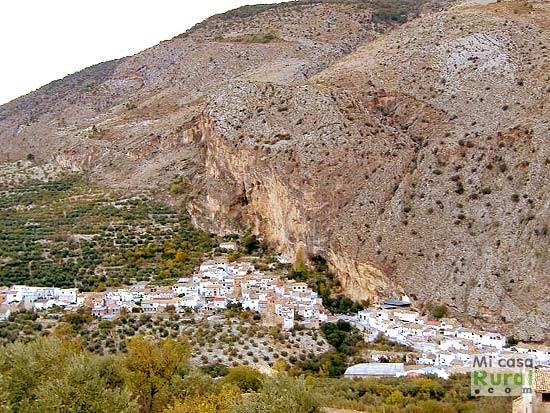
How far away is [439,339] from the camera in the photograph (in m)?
34.2

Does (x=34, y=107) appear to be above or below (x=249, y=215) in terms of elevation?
above

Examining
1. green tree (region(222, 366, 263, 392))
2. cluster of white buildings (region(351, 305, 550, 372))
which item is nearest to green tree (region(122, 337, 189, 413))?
green tree (region(222, 366, 263, 392))

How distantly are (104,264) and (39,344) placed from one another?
24.4 meters

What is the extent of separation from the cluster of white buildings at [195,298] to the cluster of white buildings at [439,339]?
2.99 metres

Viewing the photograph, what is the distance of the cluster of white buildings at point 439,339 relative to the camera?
104 feet

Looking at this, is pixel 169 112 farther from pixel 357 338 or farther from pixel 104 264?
pixel 357 338

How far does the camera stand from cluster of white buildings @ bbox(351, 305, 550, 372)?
104ft

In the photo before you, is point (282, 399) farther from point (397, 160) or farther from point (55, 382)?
point (397, 160)

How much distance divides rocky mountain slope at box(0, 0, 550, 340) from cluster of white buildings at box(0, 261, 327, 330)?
3770 mm

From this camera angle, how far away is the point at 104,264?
45.7 metres

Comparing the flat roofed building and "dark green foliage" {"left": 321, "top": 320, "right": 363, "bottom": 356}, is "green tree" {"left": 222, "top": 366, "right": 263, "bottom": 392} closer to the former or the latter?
the flat roofed building

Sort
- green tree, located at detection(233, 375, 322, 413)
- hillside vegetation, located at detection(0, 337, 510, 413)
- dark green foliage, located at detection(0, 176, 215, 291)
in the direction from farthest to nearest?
dark green foliage, located at detection(0, 176, 215, 291)
hillside vegetation, located at detection(0, 337, 510, 413)
green tree, located at detection(233, 375, 322, 413)

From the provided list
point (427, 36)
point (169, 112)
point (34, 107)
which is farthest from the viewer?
point (34, 107)

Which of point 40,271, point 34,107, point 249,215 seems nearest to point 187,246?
point 249,215
